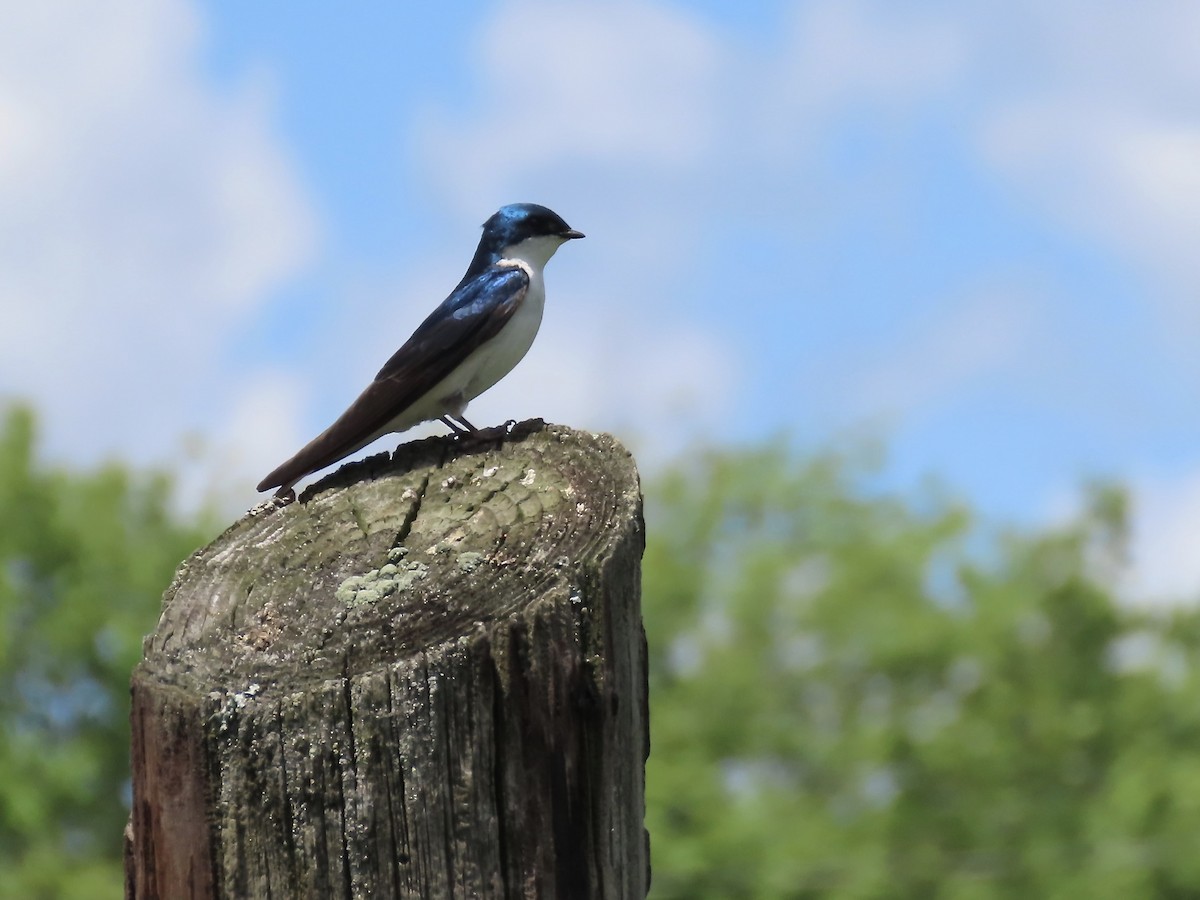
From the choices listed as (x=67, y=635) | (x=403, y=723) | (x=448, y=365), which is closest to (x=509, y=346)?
(x=448, y=365)

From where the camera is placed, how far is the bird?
3.95m

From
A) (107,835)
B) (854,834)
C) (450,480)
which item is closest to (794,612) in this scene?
(854,834)

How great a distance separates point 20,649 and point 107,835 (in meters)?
2.44

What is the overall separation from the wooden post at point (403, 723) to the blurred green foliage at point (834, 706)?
15255 mm

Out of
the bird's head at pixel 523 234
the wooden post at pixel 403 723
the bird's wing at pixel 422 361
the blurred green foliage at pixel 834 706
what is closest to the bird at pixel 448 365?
the bird's wing at pixel 422 361

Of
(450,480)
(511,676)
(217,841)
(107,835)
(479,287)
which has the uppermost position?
(107,835)

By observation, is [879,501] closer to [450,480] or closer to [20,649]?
[20,649]

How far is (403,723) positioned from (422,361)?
95.0 inches

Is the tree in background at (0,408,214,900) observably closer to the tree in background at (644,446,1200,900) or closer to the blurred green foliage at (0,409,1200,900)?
the blurred green foliage at (0,409,1200,900)

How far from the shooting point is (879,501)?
23531 mm

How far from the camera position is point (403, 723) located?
1945 mm

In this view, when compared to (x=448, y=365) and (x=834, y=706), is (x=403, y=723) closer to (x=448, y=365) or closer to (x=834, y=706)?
(x=448, y=365)

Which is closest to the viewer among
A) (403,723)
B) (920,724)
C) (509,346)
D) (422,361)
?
(403,723)

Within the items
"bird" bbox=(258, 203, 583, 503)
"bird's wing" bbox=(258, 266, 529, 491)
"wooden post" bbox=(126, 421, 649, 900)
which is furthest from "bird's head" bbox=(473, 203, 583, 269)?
"wooden post" bbox=(126, 421, 649, 900)
